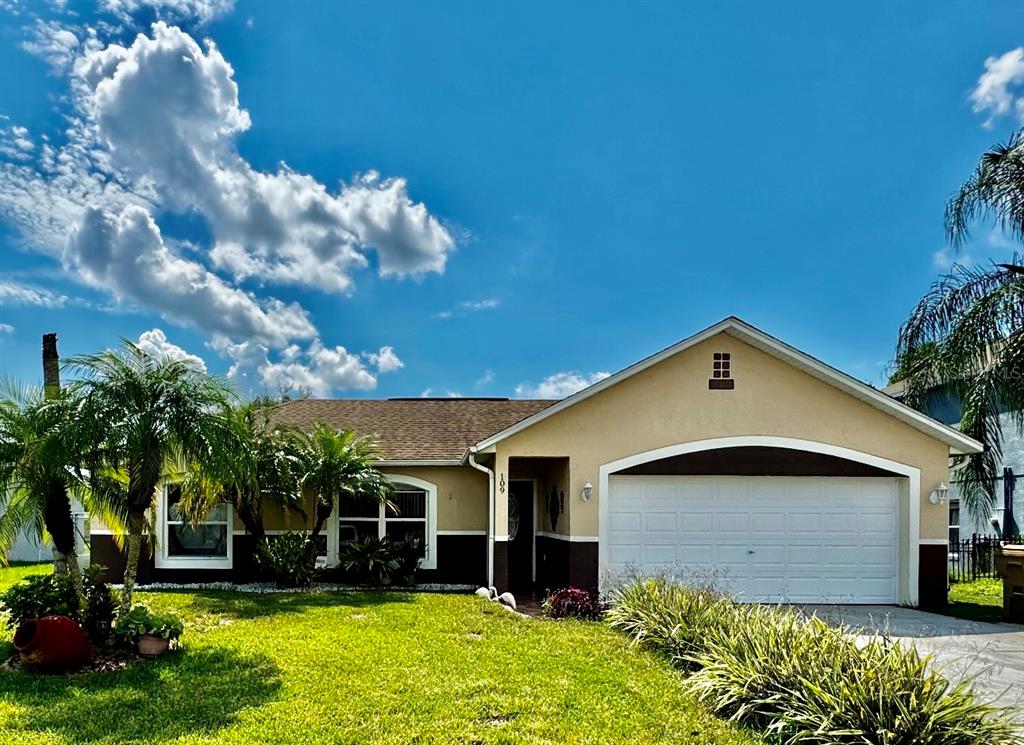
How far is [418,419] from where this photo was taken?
62.1ft

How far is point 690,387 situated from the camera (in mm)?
13555

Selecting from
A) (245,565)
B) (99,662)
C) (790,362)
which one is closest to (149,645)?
(99,662)

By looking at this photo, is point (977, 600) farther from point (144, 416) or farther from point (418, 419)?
point (144, 416)

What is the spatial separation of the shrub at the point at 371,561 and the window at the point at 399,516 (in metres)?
0.95

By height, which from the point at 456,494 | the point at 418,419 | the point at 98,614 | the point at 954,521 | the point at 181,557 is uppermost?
the point at 418,419

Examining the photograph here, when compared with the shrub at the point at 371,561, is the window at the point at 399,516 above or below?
above

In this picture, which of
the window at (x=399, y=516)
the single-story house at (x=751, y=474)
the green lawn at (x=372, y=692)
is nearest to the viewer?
the green lawn at (x=372, y=692)

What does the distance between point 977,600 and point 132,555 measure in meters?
16.2

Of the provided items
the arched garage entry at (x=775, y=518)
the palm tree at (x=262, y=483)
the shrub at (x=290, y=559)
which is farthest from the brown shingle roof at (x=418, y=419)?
the arched garage entry at (x=775, y=518)

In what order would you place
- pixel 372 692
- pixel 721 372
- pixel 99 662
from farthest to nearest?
1. pixel 721 372
2. pixel 99 662
3. pixel 372 692

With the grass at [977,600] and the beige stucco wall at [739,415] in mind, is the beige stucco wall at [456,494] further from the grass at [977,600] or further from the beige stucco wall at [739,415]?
the grass at [977,600]

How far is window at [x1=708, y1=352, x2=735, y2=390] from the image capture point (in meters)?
13.5

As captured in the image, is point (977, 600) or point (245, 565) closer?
point (977, 600)

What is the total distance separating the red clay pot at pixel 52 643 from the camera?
304 inches
